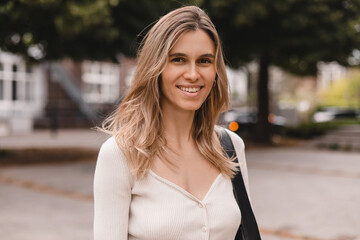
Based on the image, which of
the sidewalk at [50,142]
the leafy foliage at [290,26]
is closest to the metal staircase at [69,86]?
the sidewalk at [50,142]

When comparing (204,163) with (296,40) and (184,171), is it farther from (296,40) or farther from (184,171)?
(296,40)

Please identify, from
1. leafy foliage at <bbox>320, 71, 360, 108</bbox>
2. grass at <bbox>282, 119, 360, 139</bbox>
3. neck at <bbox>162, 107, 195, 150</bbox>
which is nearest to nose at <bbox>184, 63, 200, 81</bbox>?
neck at <bbox>162, 107, 195, 150</bbox>

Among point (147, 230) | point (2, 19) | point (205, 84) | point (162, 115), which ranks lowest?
point (147, 230)

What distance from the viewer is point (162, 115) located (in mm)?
1996

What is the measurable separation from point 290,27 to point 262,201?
9133 millimetres

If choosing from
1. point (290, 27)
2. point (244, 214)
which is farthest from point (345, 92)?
point (244, 214)

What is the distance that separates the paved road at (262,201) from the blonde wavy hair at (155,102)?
3.60 metres

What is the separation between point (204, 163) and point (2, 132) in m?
25.8

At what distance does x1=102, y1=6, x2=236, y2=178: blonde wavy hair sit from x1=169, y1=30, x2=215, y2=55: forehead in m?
0.02

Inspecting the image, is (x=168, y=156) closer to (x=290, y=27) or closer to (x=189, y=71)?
(x=189, y=71)

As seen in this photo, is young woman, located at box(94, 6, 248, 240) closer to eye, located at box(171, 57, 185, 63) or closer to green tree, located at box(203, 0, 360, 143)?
eye, located at box(171, 57, 185, 63)

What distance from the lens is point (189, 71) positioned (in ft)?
6.20

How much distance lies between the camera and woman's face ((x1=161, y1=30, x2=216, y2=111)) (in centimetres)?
187

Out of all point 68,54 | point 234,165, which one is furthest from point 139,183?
point 68,54
